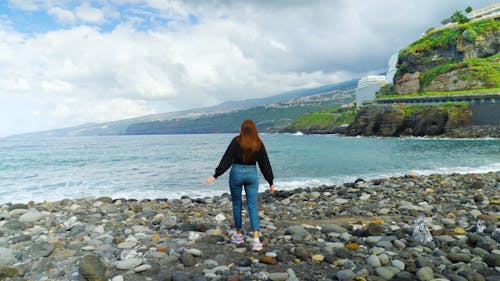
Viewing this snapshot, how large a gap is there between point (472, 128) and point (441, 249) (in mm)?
91205

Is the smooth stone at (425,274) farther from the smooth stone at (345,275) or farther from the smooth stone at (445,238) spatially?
the smooth stone at (445,238)

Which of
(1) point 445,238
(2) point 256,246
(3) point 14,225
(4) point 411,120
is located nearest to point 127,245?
(2) point 256,246

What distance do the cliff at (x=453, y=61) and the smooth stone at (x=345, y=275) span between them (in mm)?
115755

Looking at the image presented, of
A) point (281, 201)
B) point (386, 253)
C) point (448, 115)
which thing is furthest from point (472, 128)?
point (386, 253)

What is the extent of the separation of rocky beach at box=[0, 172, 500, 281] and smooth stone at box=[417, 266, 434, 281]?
0.05 ft

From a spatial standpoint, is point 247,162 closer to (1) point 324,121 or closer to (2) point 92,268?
(2) point 92,268

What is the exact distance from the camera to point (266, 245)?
24.0 ft

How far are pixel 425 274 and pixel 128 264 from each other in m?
5.39

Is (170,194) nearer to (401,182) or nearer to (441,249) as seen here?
(401,182)

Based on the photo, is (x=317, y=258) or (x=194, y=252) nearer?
(x=317, y=258)

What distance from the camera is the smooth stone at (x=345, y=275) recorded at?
5445 mm

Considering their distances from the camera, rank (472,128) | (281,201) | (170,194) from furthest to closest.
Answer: (472,128) < (170,194) < (281,201)

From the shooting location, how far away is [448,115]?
85.0m

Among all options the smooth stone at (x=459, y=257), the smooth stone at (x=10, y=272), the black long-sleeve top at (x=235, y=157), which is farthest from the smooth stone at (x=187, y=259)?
the smooth stone at (x=459, y=257)
